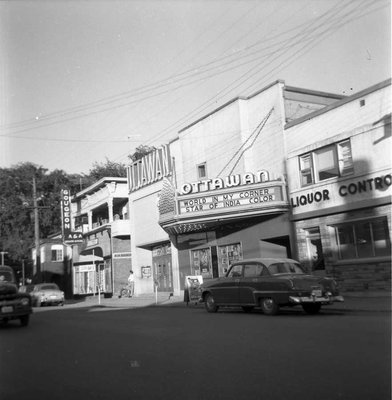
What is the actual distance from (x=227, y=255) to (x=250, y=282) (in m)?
10.5

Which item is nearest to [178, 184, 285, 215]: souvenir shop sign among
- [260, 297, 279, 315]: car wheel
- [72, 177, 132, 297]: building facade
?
[260, 297, 279, 315]: car wheel

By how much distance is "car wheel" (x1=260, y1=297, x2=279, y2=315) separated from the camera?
46.8 feet

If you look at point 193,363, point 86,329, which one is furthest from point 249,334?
point 86,329

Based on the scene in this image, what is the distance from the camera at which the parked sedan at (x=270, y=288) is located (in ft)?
45.1

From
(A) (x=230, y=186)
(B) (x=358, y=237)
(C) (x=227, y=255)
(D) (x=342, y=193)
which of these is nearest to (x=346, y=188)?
(D) (x=342, y=193)

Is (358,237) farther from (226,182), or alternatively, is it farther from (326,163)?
(226,182)

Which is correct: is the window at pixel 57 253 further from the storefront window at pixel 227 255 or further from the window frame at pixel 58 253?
the storefront window at pixel 227 255

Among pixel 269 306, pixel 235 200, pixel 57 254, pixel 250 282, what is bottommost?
pixel 269 306

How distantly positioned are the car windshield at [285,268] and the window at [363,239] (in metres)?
4.92

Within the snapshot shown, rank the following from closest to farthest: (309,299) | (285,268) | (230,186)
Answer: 1. (309,299)
2. (285,268)
3. (230,186)

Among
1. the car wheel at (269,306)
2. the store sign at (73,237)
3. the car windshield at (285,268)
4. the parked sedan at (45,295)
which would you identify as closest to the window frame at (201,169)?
the parked sedan at (45,295)

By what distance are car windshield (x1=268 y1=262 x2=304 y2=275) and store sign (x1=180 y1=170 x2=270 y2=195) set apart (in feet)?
25.5

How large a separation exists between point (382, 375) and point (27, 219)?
53724mm

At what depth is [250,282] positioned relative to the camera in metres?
15.1
